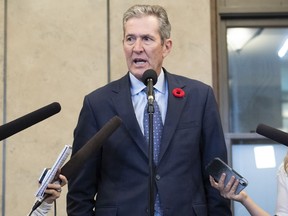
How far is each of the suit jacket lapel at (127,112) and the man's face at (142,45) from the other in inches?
3.9

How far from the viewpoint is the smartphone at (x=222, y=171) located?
2312mm

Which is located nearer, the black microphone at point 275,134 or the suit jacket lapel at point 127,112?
the black microphone at point 275,134

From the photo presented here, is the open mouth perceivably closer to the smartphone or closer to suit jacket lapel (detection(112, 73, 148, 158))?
suit jacket lapel (detection(112, 73, 148, 158))

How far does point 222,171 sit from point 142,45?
2.31ft

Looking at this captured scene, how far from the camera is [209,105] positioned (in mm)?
2682

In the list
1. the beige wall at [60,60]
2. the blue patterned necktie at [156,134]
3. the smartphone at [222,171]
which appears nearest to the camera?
the smartphone at [222,171]

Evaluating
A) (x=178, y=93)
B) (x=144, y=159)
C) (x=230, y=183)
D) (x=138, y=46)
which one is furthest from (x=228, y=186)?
(x=138, y=46)

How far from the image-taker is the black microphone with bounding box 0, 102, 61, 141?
183cm

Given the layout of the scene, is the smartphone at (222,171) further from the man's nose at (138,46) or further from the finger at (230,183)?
the man's nose at (138,46)

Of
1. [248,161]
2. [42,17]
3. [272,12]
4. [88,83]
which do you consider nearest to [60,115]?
[88,83]

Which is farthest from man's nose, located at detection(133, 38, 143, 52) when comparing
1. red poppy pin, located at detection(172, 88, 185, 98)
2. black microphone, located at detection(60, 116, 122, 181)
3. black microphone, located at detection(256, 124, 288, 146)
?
black microphone, located at detection(256, 124, 288, 146)

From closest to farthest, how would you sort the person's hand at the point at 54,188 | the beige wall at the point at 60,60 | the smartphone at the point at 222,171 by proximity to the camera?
the person's hand at the point at 54,188, the smartphone at the point at 222,171, the beige wall at the point at 60,60

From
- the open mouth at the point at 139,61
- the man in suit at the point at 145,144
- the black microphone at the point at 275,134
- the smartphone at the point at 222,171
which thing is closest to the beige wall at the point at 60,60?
the man in suit at the point at 145,144

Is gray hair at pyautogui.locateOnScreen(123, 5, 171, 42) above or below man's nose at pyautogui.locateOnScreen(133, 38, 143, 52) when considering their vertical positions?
above
